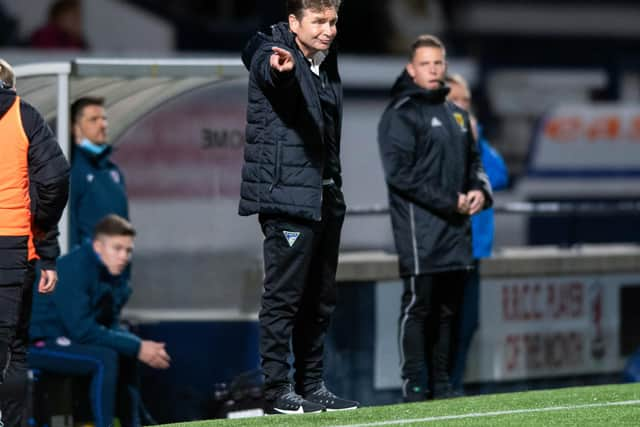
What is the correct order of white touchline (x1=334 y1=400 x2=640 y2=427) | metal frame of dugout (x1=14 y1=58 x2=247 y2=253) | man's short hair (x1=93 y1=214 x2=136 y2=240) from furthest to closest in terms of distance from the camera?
metal frame of dugout (x1=14 y1=58 x2=247 y2=253) < man's short hair (x1=93 y1=214 x2=136 y2=240) < white touchline (x1=334 y1=400 x2=640 y2=427)

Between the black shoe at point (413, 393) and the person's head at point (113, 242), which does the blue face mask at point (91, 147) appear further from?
the black shoe at point (413, 393)

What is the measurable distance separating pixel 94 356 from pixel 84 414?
29cm

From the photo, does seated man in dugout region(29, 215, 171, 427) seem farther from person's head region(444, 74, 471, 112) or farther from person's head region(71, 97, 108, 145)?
person's head region(444, 74, 471, 112)

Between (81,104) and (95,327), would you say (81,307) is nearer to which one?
(95,327)

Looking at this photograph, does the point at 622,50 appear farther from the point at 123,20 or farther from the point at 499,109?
the point at 123,20

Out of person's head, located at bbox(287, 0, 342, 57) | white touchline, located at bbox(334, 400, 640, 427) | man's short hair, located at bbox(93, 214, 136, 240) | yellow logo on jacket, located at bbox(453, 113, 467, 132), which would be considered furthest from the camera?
yellow logo on jacket, located at bbox(453, 113, 467, 132)

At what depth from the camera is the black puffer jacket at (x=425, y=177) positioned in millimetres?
8773

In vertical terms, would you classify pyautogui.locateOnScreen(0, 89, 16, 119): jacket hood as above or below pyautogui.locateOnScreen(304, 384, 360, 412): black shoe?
above

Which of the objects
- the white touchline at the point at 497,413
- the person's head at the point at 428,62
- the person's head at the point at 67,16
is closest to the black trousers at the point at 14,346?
the white touchline at the point at 497,413

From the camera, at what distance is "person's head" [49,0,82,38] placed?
49.5ft

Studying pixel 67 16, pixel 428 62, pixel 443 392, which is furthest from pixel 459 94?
pixel 67 16

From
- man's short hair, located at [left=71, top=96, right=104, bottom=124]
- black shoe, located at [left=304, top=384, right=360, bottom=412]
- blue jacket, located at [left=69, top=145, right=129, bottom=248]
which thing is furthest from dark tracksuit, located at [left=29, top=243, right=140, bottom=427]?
black shoe, located at [left=304, top=384, right=360, bottom=412]

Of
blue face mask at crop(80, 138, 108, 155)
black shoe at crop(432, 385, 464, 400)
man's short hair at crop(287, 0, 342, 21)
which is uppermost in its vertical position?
man's short hair at crop(287, 0, 342, 21)

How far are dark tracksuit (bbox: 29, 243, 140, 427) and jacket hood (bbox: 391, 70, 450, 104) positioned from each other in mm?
1733
